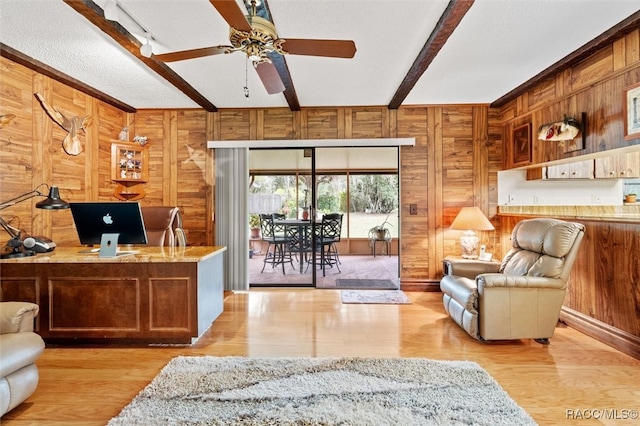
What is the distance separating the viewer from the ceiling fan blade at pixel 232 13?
1.59m

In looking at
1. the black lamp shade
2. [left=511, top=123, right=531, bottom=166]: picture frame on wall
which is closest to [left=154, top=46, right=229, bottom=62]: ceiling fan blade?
the black lamp shade

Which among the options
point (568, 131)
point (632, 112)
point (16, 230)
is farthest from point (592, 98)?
point (16, 230)

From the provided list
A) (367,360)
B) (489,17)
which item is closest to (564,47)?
(489,17)

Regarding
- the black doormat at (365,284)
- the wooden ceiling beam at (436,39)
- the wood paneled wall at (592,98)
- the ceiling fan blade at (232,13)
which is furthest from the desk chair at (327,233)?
the ceiling fan blade at (232,13)

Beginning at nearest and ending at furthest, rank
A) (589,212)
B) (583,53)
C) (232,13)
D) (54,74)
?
(232,13), (583,53), (589,212), (54,74)

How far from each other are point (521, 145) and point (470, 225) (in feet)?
4.20

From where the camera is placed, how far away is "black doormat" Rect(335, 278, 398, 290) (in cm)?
468

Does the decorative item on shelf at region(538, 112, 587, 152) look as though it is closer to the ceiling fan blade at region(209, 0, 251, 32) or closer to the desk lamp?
the ceiling fan blade at region(209, 0, 251, 32)

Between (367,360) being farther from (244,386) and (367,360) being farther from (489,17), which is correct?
(489,17)

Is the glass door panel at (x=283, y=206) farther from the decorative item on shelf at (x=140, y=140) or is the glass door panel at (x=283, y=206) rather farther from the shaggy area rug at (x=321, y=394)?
the shaggy area rug at (x=321, y=394)

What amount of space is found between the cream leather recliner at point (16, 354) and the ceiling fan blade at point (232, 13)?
2186mm

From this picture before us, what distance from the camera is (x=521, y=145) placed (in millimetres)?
4012

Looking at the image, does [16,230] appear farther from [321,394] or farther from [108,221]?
[321,394]

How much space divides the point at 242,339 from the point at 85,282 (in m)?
1.44
